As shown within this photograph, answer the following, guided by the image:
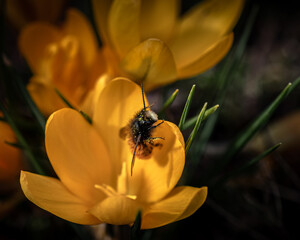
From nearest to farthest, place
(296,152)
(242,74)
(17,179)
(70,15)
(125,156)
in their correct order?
1. (125,156)
2. (17,179)
3. (70,15)
4. (296,152)
5. (242,74)

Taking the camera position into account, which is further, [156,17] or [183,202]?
[156,17]

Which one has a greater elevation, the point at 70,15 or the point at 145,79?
the point at 70,15

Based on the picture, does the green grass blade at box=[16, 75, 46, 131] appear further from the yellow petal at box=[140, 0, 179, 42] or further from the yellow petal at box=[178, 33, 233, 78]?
the yellow petal at box=[140, 0, 179, 42]

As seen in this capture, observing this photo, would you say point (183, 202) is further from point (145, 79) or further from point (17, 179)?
point (17, 179)

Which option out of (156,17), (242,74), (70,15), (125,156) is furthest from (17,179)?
(242,74)

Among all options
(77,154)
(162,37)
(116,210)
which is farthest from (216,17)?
(116,210)

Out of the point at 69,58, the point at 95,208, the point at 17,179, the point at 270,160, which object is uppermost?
the point at 69,58

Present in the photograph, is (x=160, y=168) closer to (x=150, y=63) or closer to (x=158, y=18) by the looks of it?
(x=150, y=63)
